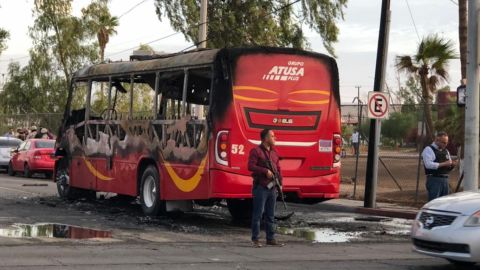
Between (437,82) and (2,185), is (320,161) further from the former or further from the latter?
(2,185)

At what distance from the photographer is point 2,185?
2317 centimetres

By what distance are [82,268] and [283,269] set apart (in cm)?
248

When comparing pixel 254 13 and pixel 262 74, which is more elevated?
pixel 254 13

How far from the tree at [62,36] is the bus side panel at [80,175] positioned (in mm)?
24943

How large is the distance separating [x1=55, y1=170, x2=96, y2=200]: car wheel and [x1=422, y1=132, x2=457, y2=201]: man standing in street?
27.8 ft

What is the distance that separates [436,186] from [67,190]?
8.85 metres

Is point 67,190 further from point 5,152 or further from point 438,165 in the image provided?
point 5,152

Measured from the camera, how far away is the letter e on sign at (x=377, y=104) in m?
17.4

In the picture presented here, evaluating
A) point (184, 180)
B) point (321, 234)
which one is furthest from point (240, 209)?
point (321, 234)

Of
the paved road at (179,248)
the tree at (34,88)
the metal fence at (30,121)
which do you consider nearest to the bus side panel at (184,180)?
the paved road at (179,248)

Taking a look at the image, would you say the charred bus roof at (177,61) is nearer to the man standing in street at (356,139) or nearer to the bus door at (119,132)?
the bus door at (119,132)

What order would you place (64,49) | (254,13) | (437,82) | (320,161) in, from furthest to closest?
(64,49) → (254,13) → (437,82) → (320,161)

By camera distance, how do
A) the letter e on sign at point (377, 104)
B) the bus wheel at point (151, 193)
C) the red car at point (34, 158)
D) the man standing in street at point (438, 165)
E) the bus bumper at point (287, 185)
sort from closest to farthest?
the bus bumper at point (287, 185) → the bus wheel at point (151, 193) → the man standing in street at point (438, 165) → the letter e on sign at point (377, 104) → the red car at point (34, 158)

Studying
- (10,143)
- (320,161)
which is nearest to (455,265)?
(320,161)
